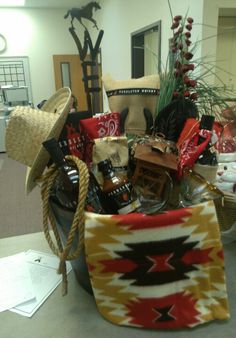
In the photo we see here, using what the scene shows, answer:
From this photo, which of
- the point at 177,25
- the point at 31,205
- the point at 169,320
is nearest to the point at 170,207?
the point at 169,320

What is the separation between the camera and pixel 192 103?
67 centimetres

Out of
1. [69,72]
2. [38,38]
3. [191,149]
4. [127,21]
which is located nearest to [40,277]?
[191,149]

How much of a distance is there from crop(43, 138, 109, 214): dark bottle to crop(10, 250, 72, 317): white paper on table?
23cm

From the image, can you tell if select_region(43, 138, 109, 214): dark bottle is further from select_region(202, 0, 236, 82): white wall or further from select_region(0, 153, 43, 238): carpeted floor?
select_region(202, 0, 236, 82): white wall

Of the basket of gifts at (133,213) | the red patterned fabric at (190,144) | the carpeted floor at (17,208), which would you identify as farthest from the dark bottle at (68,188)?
the carpeted floor at (17,208)

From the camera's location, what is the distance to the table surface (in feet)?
1.65

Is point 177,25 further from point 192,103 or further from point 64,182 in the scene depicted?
point 64,182

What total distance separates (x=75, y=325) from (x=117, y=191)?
266 millimetres

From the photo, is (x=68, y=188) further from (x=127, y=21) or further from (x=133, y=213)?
(x=127, y=21)

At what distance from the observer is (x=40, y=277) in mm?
647

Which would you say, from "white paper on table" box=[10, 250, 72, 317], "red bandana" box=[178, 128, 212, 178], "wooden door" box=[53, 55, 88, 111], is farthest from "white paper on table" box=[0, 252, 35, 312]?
"wooden door" box=[53, 55, 88, 111]

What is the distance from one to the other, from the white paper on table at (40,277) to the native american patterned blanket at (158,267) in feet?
0.49

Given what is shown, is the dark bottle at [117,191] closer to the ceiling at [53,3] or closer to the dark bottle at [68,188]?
the dark bottle at [68,188]

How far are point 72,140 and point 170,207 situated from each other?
24cm
